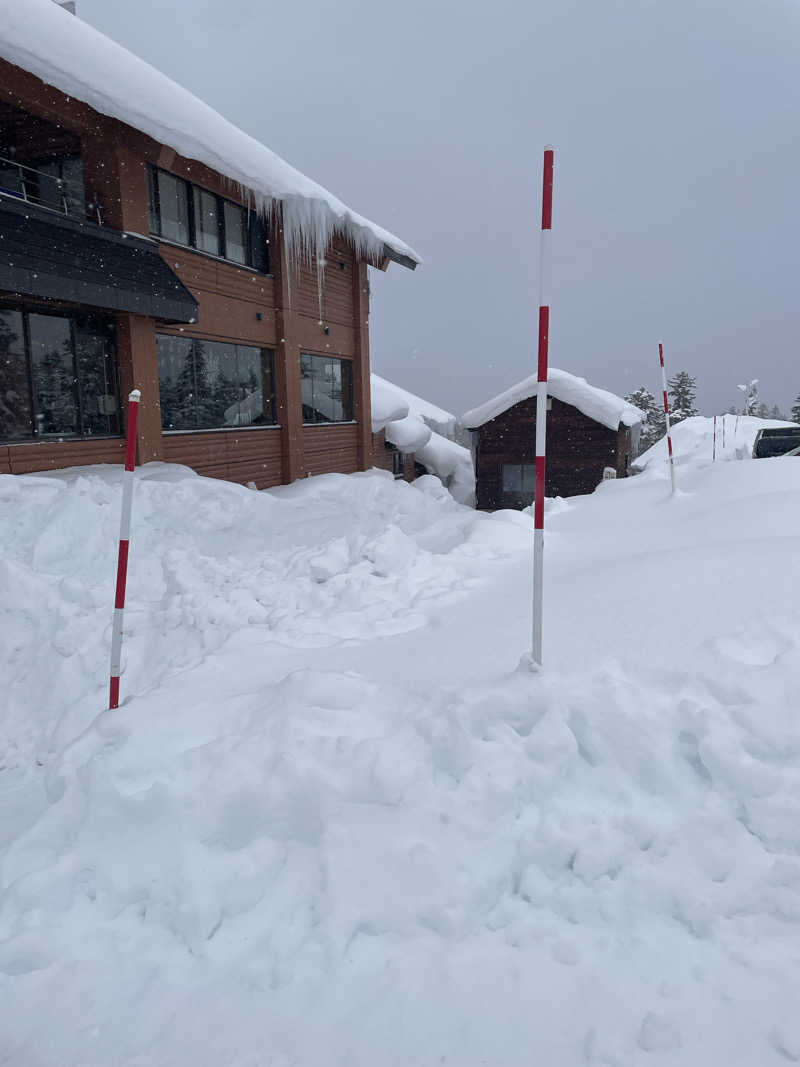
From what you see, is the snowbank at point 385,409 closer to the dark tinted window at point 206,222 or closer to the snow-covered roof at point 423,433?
the snow-covered roof at point 423,433

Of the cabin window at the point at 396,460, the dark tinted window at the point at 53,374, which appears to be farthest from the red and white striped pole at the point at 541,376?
the cabin window at the point at 396,460

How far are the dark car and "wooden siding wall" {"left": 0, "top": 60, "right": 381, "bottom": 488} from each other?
1097 centimetres

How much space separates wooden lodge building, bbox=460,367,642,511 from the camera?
24.8 meters

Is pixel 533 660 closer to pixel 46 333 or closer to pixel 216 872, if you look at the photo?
pixel 216 872

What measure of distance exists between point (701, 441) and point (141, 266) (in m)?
32.3

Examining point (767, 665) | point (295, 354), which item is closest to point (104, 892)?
point (767, 665)

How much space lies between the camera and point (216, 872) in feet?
8.09

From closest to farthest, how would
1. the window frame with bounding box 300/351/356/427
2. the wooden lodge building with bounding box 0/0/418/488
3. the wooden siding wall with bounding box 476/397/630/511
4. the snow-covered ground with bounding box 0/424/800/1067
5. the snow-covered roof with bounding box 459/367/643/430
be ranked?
1. the snow-covered ground with bounding box 0/424/800/1067
2. the wooden lodge building with bounding box 0/0/418/488
3. the window frame with bounding box 300/351/356/427
4. the snow-covered roof with bounding box 459/367/643/430
5. the wooden siding wall with bounding box 476/397/630/511

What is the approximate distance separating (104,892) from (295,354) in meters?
13.9

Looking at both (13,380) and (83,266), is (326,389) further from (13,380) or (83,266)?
(13,380)

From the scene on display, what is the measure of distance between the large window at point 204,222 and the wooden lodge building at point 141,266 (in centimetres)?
3

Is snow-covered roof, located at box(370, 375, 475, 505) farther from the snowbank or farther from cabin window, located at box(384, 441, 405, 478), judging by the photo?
cabin window, located at box(384, 441, 405, 478)

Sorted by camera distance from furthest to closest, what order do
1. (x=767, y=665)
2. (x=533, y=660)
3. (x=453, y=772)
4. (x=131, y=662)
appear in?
(x=131, y=662) < (x=533, y=660) < (x=767, y=665) < (x=453, y=772)

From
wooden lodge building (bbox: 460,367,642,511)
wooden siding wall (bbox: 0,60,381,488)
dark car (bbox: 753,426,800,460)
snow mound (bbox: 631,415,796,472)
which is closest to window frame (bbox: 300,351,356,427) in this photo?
wooden siding wall (bbox: 0,60,381,488)
